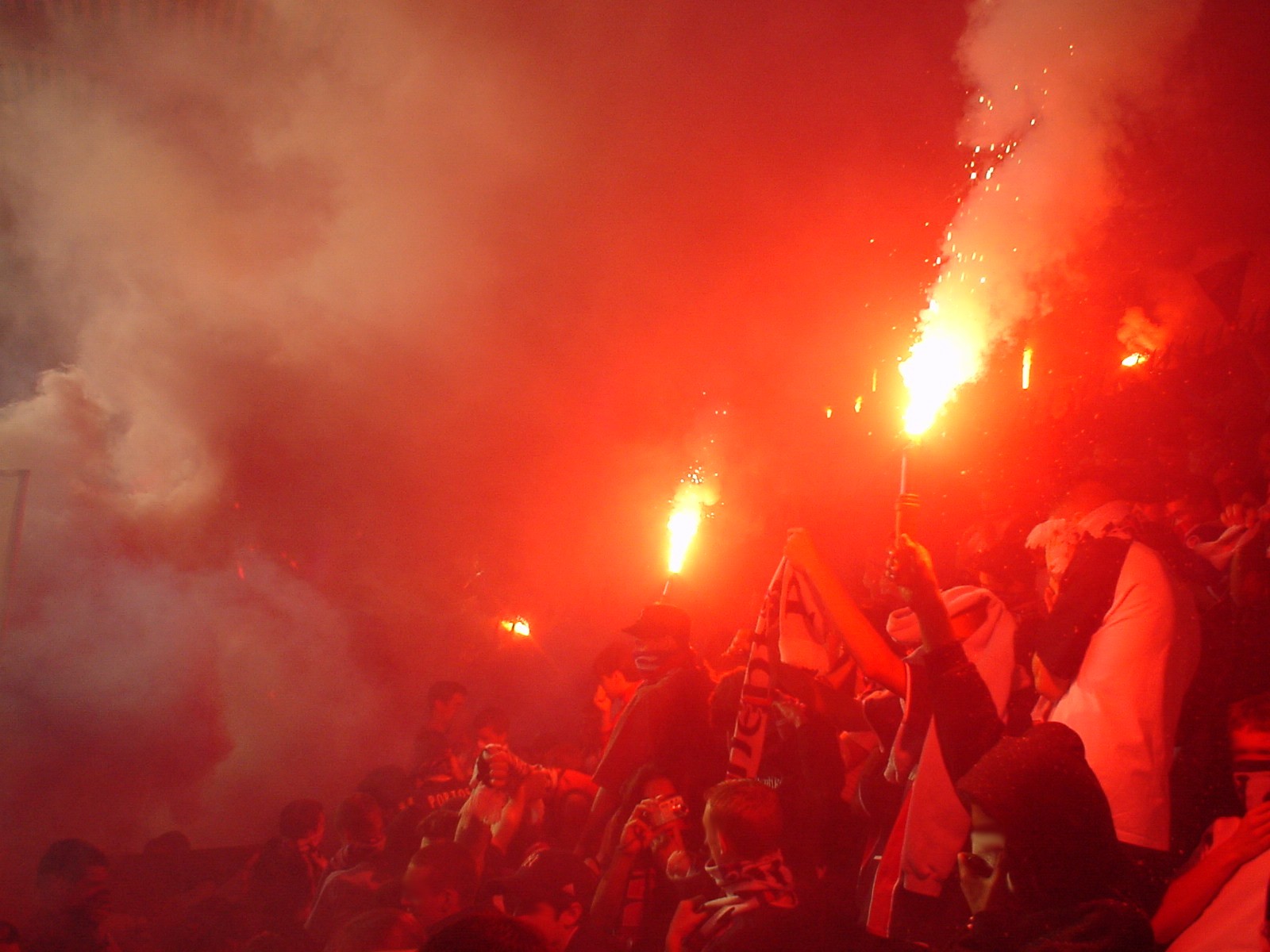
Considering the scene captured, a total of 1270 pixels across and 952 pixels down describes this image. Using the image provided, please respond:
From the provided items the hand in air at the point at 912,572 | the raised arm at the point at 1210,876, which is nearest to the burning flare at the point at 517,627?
the hand in air at the point at 912,572

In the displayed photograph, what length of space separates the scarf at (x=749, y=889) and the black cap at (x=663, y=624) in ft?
4.56

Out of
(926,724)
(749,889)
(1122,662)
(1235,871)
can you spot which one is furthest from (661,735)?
(1235,871)

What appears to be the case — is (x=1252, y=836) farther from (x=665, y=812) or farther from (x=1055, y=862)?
(x=665, y=812)

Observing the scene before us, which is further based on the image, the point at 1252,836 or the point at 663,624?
the point at 663,624

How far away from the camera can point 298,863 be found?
4754mm

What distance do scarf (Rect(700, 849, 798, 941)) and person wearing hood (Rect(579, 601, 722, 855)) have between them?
0.76 m

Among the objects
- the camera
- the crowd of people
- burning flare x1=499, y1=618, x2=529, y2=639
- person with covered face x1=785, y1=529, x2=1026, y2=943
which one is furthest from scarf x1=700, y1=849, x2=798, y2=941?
burning flare x1=499, y1=618, x2=529, y2=639

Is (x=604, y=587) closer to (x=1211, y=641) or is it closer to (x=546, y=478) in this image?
(x=546, y=478)

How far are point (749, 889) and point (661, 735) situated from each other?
1.04 metres

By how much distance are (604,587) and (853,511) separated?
12.5 feet

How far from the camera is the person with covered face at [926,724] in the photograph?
2395mm

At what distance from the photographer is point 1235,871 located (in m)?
1.97

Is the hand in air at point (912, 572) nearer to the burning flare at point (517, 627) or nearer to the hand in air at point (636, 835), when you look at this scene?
the hand in air at point (636, 835)

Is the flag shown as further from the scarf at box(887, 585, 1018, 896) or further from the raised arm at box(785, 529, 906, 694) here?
the scarf at box(887, 585, 1018, 896)
